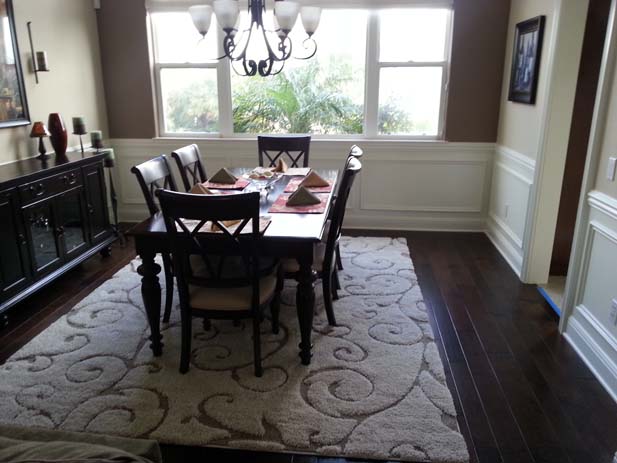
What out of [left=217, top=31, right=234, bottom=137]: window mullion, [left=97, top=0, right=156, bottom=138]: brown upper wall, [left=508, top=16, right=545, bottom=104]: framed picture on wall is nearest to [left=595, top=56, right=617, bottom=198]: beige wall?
[left=508, top=16, right=545, bottom=104]: framed picture on wall

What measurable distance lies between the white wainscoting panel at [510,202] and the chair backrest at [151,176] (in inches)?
104

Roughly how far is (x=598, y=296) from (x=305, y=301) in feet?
5.14

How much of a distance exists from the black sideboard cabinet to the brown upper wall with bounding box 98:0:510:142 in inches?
46.7

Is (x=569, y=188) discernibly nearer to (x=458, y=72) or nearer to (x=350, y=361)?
(x=458, y=72)

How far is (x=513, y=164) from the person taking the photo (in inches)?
161

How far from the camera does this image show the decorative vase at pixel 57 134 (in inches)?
150

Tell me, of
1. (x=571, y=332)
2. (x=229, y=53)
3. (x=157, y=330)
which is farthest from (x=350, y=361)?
(x=229, y=53)

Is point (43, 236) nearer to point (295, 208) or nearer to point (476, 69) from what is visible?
point (295, 208)

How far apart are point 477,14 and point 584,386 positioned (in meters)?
3.37

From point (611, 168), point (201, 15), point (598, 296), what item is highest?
point (201, 15)

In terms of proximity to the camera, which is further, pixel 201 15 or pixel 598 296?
pixel 201 15

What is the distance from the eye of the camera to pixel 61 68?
13.9ft

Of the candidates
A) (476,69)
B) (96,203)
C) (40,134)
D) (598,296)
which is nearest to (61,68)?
(40,134)

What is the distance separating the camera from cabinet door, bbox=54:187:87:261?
3496 millimetres
